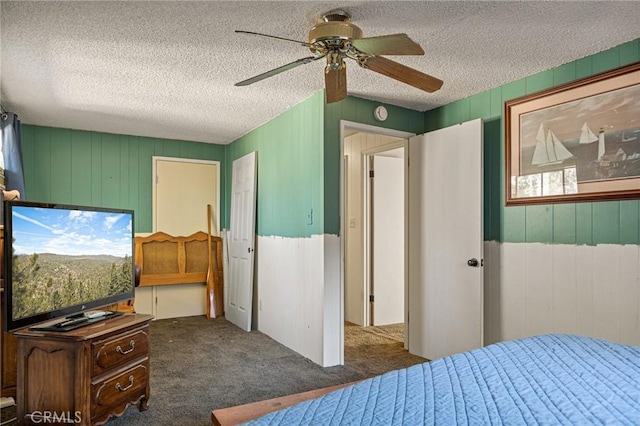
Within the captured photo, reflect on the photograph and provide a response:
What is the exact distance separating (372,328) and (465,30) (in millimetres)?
3364

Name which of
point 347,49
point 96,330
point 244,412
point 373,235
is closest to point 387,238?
point 373,235

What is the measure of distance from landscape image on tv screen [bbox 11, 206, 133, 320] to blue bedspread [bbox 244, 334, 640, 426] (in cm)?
162

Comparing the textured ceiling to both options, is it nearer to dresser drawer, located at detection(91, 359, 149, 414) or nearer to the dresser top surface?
the dresser top surface

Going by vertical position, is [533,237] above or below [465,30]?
below

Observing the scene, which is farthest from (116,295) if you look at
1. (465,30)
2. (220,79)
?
(465,30)

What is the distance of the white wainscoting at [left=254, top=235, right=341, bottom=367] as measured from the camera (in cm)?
345

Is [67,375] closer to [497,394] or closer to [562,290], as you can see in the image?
[497,394]

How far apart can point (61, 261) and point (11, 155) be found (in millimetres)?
2106

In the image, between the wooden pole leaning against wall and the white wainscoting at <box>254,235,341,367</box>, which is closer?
the white wainscoting at <box>254,235,341,367</box>

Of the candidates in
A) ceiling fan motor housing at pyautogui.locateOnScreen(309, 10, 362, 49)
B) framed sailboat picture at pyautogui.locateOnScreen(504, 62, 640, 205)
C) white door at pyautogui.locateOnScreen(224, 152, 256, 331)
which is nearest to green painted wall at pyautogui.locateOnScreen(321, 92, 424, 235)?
framed sailboat picture at pyautogui.locateOnScreen(504, 62, 640, 205)

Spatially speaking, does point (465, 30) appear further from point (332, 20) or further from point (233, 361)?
point (233, 361)

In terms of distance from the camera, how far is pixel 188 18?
7.39 ft

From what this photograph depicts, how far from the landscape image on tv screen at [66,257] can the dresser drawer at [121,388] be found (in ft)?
1.55

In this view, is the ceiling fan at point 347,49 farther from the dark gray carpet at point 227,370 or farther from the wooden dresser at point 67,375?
the dark gray carpet at point 227,370
